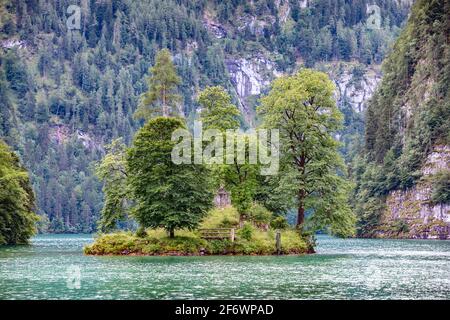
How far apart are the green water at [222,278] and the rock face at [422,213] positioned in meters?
97.4

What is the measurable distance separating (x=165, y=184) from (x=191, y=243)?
5.32 m

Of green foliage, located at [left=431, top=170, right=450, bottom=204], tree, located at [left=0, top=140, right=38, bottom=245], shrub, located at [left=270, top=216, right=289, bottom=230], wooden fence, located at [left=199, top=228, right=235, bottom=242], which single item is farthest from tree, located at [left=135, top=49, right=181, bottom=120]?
green foliage, located at [left=431, top=170, right=450, bottom=204]

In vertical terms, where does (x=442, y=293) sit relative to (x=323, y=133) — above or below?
below

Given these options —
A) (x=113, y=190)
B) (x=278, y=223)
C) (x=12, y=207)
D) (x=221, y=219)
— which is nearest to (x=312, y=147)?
(x=278, y=223)

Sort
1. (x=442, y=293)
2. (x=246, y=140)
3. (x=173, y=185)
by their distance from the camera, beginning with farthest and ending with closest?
(x=246, y=140) < (x=173, y=185) < (x=442, y=293)

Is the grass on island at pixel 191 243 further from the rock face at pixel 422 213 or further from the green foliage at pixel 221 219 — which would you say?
the rock face at pixel 422 213

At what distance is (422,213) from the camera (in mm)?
185750

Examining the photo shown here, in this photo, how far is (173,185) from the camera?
85562 mm

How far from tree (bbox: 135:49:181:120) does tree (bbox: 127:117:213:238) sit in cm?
3349

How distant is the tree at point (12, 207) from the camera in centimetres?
10962

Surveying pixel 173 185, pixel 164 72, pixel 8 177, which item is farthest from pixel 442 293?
pixel 164 72
